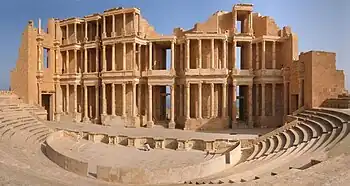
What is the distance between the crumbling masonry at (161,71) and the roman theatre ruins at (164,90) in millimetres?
116

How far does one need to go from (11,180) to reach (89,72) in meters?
28.8

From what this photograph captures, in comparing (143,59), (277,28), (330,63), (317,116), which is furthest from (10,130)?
(277,28)

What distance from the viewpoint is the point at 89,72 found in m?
34.0

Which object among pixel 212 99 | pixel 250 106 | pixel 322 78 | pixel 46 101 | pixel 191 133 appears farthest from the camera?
pixel 46 101

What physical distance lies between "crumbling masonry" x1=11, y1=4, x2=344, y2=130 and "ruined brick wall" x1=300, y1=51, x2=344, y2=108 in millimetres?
3221

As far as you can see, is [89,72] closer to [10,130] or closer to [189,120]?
[189,120]

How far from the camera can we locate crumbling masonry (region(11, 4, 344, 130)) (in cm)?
2834

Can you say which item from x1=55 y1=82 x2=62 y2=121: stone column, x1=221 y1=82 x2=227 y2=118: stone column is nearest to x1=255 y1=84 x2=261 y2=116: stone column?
x1=221 y1=82 x2=227 y2=118: stone column

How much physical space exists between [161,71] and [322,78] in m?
15.3

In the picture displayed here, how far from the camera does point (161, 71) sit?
1147 inches

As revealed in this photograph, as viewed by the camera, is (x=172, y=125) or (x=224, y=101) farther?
(x=172, y=125)

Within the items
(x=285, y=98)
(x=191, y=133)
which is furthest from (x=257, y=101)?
(x=191, y=133)

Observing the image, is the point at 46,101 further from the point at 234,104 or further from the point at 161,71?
the point at 234,104

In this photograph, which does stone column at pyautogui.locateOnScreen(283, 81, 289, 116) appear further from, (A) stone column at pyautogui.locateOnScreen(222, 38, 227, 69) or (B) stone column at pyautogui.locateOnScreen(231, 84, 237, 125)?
(A) stone column at pyautogui.locateOnScreen(222, 38, 227, 69)
